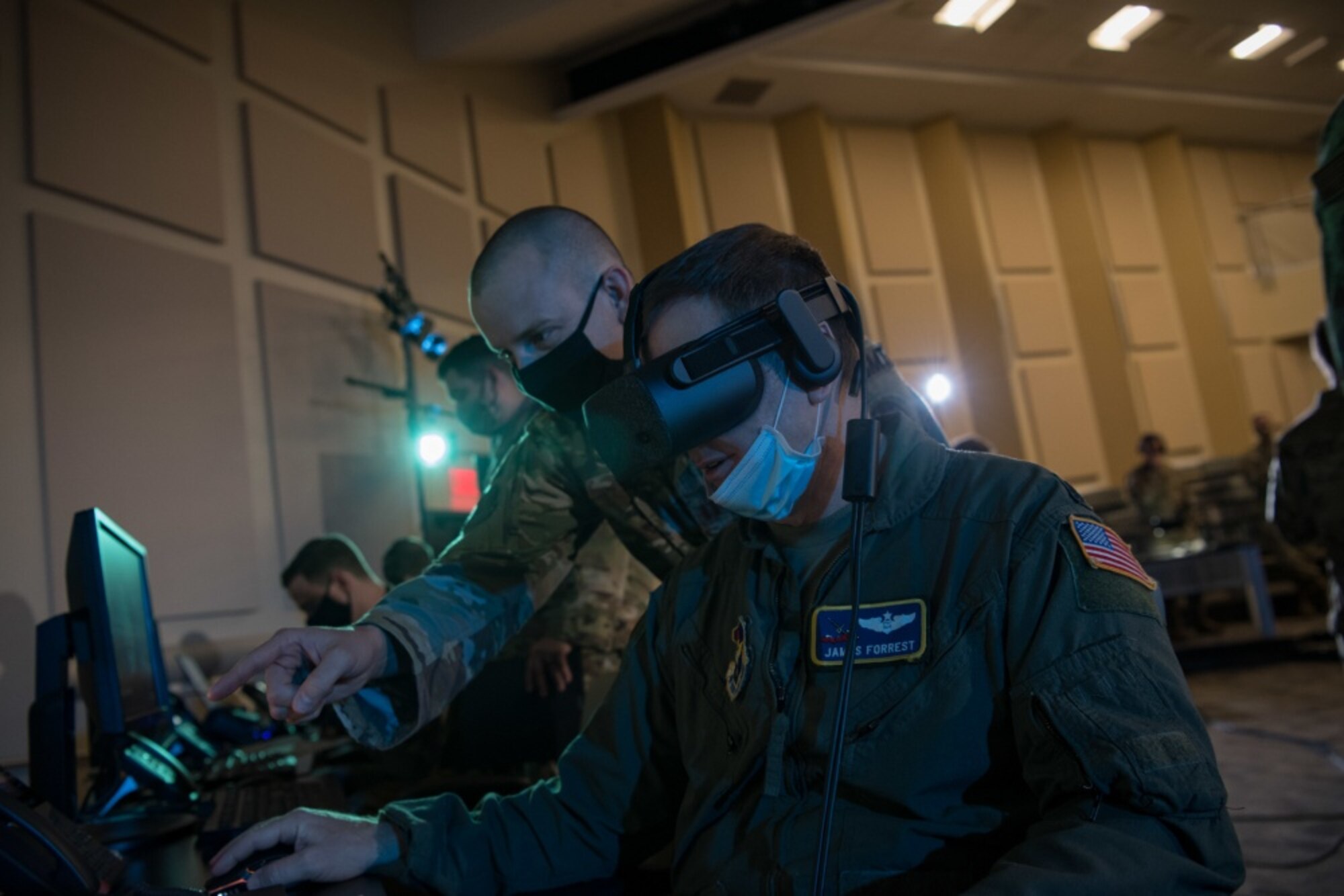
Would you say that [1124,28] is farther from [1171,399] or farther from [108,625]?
[108,625]

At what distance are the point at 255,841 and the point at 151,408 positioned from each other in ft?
8.82

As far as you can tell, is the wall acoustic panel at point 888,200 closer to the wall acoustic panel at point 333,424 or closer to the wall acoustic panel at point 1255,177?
the wall acoustic panel at point 1255,177

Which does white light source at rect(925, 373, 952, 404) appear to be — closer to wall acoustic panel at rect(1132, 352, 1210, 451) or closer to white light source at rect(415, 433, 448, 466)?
wall acoustic panel at rect(1132, 352, 1210, 451)

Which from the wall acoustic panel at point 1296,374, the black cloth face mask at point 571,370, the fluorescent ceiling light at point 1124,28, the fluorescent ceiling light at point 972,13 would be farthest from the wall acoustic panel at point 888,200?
the black cloth face mask at point 571,370

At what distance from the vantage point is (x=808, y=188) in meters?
6.73

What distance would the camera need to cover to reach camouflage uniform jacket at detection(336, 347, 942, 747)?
1.05 meters

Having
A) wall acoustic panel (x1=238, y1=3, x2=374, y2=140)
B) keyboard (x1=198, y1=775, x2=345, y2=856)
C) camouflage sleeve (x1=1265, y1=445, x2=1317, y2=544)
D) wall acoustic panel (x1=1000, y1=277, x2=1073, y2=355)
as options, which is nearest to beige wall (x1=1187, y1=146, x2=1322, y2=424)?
wall acoustic panel (x1=1000, y1=277, x2=1073, y2=355)

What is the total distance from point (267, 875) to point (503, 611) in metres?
0.52

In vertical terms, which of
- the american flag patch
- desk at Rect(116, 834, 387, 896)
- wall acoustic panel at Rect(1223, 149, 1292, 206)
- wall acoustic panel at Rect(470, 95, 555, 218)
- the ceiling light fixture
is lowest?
desk at Rect(116, 834, 387, 896)

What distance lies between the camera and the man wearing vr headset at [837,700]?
61cm

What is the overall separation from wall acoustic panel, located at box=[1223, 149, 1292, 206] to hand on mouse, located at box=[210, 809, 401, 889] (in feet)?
32.2

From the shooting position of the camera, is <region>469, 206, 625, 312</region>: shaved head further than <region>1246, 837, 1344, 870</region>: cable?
No

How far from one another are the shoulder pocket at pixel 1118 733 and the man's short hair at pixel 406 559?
2.76 metres

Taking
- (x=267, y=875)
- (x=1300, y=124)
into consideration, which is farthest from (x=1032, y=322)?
(x=267, y=875)
